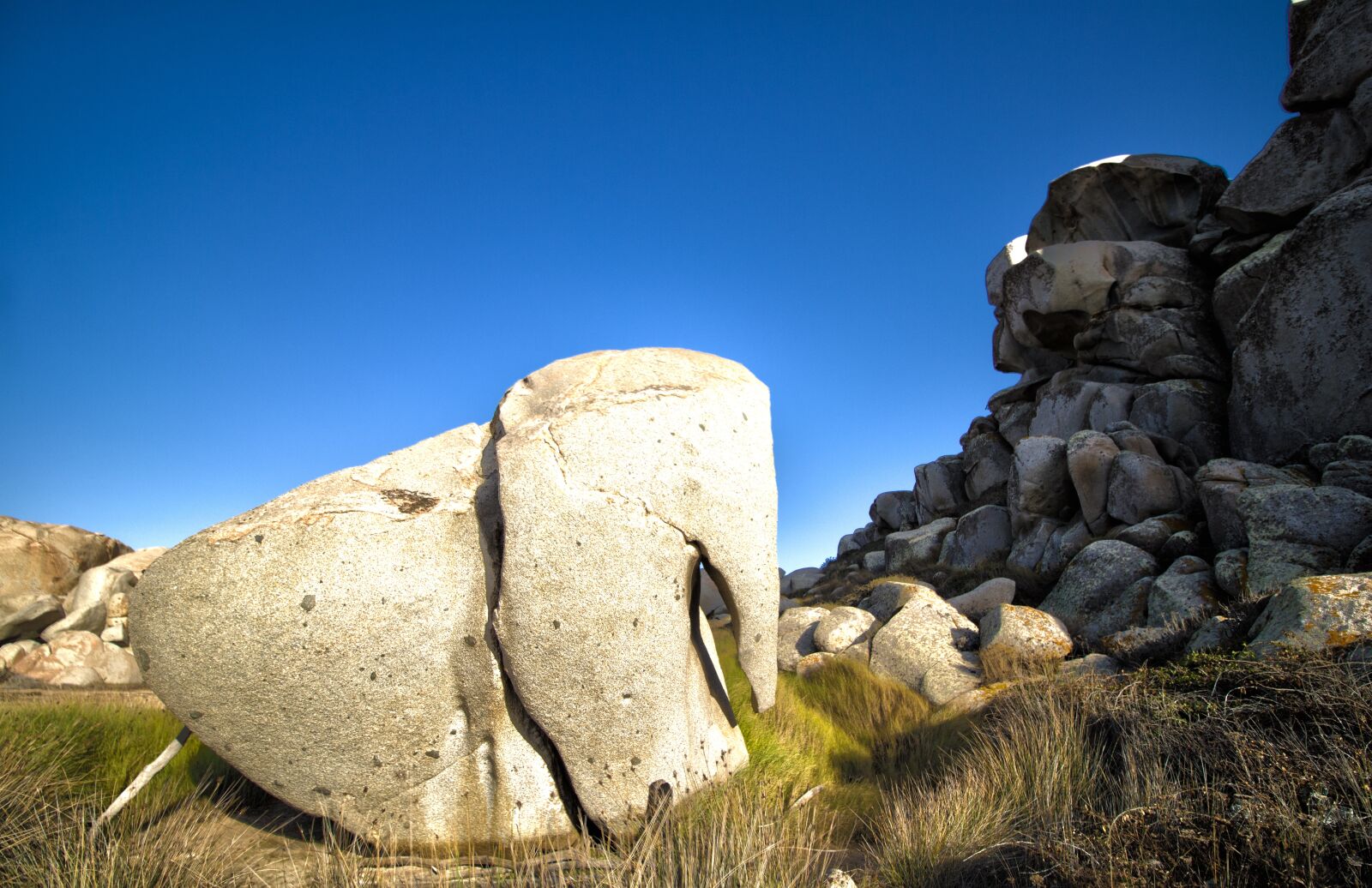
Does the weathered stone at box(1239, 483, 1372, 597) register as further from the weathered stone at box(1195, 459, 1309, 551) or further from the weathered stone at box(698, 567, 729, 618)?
the weathered stone at box(698, 567, 729, 618)

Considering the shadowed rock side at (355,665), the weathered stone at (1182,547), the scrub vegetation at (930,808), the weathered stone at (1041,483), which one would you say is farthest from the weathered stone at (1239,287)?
the shadowed rock side at (355,665)

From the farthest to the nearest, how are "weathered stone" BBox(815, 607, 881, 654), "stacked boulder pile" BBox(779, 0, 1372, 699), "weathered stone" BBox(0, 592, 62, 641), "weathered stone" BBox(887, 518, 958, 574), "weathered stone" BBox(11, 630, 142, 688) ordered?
"weathered stone" BBox(887, 518, 958, 574)
"weathered stone" BBox(0, 592, 62, 641)
"weathered stone" BBox(11, 630, 142, 688)
"weathered stone" BBox(815, 607, 881, 654)
"stacked boulder pile" BBox(779, 0, 1372, 699)

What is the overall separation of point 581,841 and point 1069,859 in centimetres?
272

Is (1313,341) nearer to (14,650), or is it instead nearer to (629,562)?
(629,562)

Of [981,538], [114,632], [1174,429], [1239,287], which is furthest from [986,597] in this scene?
[114,632]

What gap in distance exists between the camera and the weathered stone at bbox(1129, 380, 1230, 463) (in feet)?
50.5

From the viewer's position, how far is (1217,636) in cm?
691

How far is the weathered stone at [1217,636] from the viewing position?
655 centimetres

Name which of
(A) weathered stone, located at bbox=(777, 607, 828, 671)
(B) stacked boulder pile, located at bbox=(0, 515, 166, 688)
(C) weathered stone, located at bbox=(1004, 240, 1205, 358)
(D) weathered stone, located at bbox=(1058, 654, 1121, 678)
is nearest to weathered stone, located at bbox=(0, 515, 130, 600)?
(B) stacked boulder pile, located at bbox=(0, 515, 166, 688)

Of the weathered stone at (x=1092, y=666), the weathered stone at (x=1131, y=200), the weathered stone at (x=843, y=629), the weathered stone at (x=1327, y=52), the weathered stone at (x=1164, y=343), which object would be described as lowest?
the weathered stone at (x=1092, y=666)

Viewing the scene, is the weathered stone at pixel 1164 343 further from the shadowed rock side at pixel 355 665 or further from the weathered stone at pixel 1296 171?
the shadowed rock side at pixel 355 665

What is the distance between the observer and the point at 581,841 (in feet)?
14.1

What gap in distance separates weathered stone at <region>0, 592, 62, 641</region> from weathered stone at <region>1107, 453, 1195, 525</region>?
24489mm

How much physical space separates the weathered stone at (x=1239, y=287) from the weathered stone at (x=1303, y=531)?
8.98 metres
